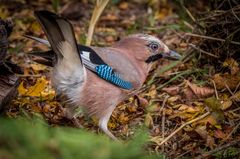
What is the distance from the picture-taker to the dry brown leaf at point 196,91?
395 cm

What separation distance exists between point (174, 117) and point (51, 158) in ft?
8.08

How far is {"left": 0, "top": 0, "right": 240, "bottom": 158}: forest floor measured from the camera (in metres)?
3.26

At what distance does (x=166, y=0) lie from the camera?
242 inches

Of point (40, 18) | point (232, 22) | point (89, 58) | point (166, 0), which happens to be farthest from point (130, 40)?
point (166, 0)

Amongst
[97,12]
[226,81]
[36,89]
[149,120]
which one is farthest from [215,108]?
[97,12]

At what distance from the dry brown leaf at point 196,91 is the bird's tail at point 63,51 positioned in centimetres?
100

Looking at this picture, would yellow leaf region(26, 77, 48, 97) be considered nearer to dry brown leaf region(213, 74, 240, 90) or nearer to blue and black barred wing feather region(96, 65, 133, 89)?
blue and black barred wing feather region(96, 65, 133, 89)

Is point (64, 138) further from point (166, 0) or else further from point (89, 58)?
point (166, 0)

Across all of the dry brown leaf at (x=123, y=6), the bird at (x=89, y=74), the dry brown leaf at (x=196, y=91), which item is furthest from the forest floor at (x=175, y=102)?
the dry brown leaf at (x=123, y=6)

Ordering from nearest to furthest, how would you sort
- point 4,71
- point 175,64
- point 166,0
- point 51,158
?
point 51,158, point 4,71, point 175,64, point 166,0

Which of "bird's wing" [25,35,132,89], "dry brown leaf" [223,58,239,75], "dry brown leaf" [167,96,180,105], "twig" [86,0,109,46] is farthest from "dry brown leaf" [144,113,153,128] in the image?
"twig" [86,0,109,46]

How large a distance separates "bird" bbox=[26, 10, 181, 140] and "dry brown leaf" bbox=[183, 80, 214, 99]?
46 centimetres

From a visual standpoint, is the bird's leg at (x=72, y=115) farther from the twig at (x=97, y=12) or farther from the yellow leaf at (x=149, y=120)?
the twig at (x=97, y=12)

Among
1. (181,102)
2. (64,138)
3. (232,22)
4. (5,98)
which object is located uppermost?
(64,138)
